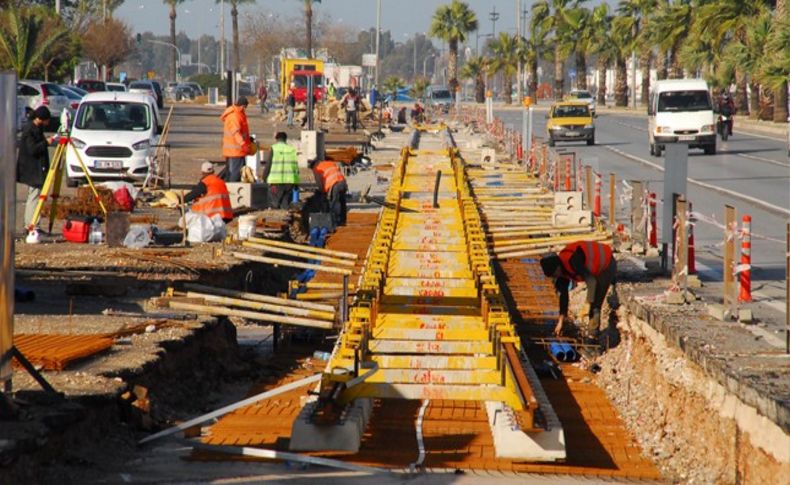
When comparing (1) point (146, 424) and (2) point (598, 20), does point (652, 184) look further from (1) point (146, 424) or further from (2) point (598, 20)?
(2) point (598, 20)

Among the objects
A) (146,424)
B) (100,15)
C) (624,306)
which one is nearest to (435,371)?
(146,424)

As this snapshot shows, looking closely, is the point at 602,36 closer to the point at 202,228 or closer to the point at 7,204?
the point at 202,228

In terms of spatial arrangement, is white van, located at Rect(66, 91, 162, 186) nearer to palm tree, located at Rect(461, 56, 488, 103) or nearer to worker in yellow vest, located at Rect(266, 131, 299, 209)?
worker in yellow vest, located at Rect(266, 131, 299, 209)

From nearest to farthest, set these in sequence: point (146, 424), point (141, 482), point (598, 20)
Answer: point (141, 482)
point (146, 424)
point (598, 20)

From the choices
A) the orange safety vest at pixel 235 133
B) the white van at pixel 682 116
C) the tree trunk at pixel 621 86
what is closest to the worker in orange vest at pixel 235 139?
the orange safety vest at pixel 235 133

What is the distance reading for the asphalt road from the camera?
19359mm

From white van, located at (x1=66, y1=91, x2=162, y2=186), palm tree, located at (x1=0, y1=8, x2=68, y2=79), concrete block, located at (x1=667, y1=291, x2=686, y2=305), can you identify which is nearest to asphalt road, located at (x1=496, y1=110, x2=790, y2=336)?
concrete block, located at (x1=667, y1=291, x2=686, y2=305)

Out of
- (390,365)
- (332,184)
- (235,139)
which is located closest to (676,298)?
(390,365)

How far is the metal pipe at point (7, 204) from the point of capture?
8.85 metres

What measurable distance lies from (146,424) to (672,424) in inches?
180

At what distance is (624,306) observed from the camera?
53.1 ft

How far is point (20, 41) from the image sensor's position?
177 feet

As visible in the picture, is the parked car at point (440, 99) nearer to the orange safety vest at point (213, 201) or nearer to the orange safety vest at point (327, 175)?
the orange safety vest at point (327, 175)

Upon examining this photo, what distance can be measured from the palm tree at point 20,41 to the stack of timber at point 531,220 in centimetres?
2692
